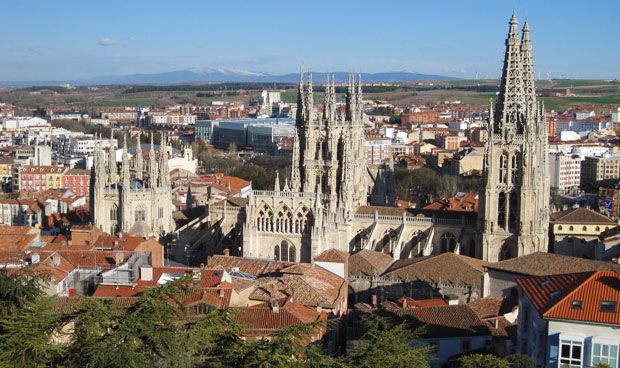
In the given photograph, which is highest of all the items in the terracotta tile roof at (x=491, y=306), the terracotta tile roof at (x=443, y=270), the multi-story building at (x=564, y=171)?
the terracotta tile roof at (x=443, y=270)

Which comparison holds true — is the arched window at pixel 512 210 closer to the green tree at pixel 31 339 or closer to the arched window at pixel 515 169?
the arched window at pixel 515 169

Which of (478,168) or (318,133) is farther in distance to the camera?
(478,168)

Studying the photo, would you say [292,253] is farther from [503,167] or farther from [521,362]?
[521,362]

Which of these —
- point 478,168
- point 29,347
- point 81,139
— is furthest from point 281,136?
point 29,347

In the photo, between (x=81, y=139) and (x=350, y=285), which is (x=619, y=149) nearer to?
(x=81, y=139)

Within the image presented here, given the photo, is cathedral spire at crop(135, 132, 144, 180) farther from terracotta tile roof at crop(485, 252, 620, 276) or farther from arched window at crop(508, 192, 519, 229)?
terracotta tile roof at crop(485, 252, 620, 276)

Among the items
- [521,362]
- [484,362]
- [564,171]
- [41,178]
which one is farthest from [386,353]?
[564,171]

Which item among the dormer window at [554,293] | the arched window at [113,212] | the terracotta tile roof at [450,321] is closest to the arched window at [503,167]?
the terracotta tile roof at [450,321]
